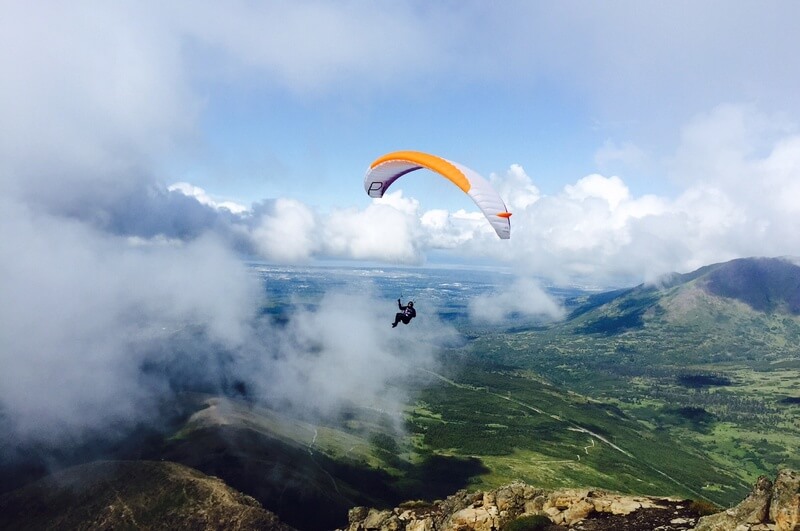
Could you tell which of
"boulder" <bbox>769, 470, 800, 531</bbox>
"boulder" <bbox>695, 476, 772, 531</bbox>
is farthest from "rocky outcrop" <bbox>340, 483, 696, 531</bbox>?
"boulder" <bbox>769, 470, 800, 531</bbox>

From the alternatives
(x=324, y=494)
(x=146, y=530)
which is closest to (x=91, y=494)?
(x=146, y=530)

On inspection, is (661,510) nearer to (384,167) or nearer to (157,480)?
(384,167)

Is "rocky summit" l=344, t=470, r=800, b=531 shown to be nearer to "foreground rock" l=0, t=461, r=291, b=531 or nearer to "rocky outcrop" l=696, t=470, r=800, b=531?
"rocky outcrop" l=696, t=470, r=800, b=531

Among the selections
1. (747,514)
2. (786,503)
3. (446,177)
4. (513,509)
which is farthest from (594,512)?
(446,177)

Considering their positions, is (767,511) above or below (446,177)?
below

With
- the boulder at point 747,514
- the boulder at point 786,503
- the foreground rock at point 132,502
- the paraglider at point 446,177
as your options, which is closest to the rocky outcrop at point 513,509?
the boulder at point 747,514

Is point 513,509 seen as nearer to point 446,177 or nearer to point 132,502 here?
point 446,177
